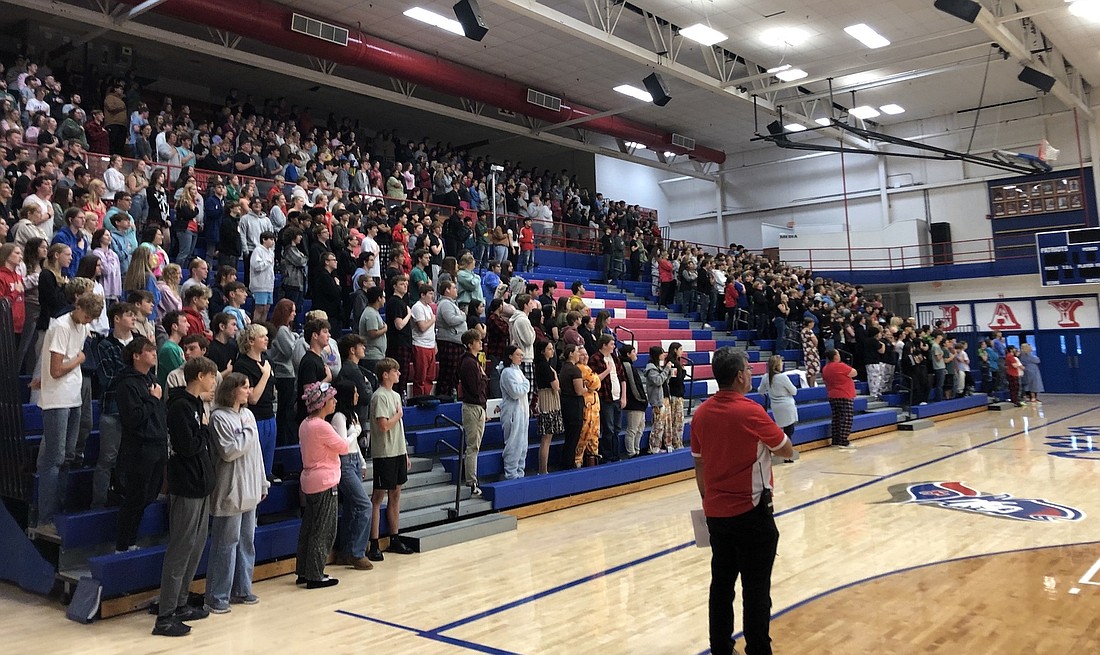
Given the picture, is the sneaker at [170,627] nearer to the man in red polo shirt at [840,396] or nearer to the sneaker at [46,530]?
the sneaker at [46,530]

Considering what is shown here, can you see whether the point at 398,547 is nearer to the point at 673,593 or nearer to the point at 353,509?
the point at 353,509

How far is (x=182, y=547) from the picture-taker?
466 cm

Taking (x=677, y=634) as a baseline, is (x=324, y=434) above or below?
above

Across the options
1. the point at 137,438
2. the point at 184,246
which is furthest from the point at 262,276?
the point at 137,438

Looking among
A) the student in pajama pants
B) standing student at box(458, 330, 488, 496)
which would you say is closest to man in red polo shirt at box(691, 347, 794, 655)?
standing student at box(458, 330, 488, 496)

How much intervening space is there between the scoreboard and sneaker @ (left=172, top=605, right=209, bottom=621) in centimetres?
2086

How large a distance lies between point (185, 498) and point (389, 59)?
12.4 meters

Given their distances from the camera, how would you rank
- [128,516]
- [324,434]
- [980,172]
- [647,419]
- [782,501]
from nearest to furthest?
1. [128,516]
2. [324,434]
3. [782,501]
4. [647,419]
5. [980,172]

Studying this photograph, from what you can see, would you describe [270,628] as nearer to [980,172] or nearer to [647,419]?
[647,419]

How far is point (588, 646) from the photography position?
417 centimetres

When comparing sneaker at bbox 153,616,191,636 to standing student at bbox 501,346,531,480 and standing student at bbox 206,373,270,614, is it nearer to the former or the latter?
standing student at bbox 206,373,270,614

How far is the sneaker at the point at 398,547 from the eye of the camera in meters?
6.41

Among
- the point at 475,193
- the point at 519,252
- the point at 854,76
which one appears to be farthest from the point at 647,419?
the point at 854,76

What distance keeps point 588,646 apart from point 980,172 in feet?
79.0
